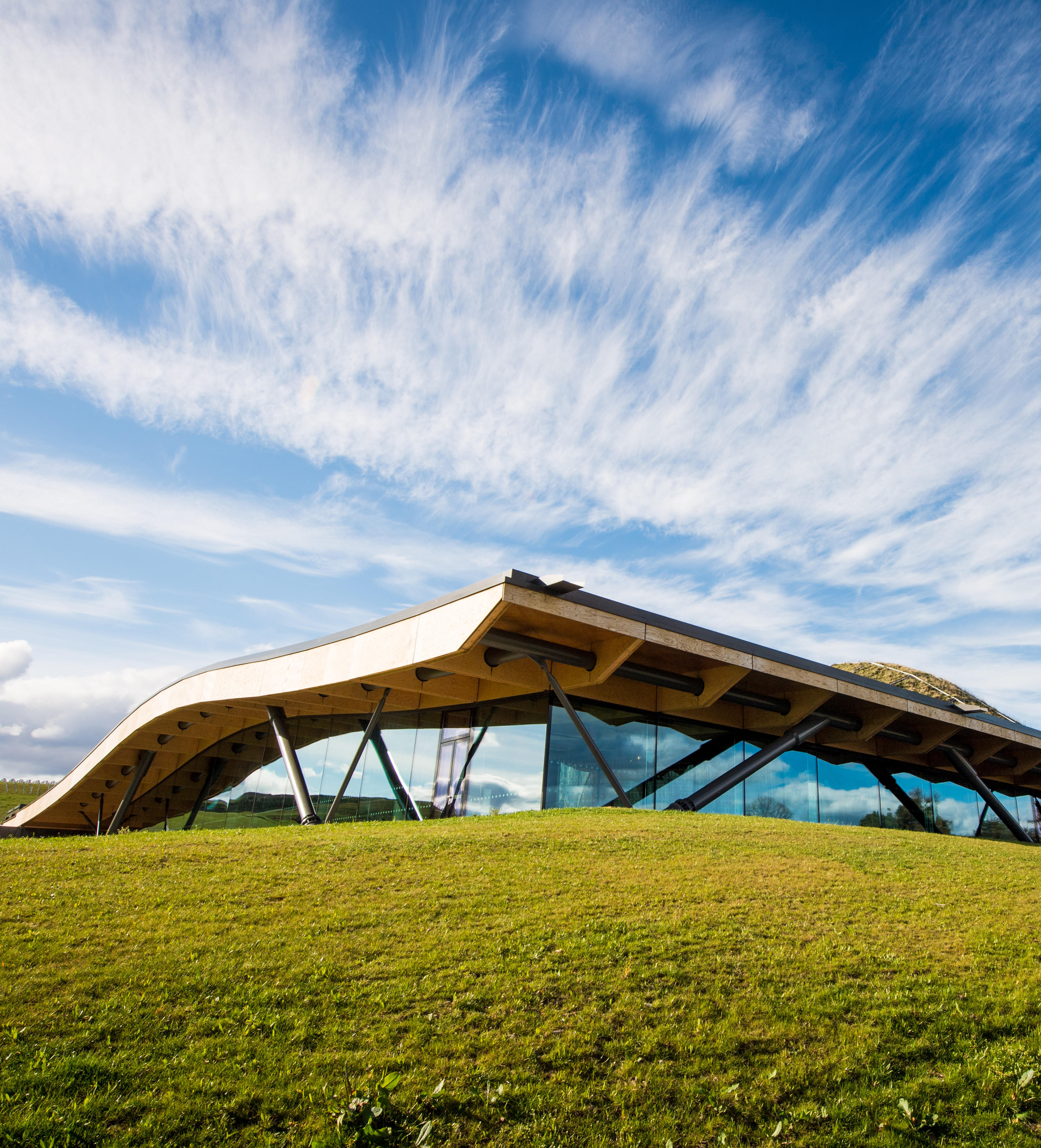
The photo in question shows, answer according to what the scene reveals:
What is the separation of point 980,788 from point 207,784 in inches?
1291

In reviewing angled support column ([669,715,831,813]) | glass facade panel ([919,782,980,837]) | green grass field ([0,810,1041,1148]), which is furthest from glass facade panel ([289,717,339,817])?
glass facade panel ([919,782,980,837])

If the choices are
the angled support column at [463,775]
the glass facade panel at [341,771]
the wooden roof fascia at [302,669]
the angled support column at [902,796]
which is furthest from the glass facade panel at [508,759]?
the angled support column at [902,796]

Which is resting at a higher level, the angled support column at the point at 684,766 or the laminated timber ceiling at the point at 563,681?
the laminated timber ceiling at the point at 563,681

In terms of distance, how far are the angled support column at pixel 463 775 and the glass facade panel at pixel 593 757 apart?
2650mm

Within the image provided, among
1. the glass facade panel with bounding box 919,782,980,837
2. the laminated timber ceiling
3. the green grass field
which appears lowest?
the green grass field

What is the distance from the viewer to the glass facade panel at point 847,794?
88.4 ft

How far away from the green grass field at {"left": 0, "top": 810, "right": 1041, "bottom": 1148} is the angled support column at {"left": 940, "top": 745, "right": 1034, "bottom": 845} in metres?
20.2

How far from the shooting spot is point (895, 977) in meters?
7.59

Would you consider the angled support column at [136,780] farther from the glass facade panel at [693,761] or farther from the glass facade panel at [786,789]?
the glass facade panel at [786,789]

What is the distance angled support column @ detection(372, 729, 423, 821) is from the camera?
24312mm

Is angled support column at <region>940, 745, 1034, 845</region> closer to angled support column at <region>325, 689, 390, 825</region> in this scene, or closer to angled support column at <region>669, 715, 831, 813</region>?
angled support column at <region>669, 715, 831, 813</region>

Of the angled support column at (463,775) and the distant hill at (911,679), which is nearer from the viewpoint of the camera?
the angled support column at (463,775)

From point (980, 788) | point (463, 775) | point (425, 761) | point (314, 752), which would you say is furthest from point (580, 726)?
point (980, 788)

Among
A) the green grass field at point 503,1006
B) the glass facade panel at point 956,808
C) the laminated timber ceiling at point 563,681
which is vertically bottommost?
the green grass field at point 503,1006
